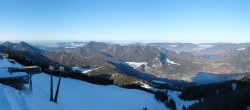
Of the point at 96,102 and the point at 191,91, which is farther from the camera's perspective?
the point at 191,91

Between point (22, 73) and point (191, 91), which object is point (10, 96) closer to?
point (22, 73)

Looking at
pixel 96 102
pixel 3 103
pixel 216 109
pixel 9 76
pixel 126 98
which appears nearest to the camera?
pixel 3 103

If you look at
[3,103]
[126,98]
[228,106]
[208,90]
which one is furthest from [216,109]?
[208,90]

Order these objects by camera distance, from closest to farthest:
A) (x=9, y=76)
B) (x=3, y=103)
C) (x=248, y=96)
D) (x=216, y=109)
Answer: (x=3, y=103)
(x=9, y=76)
(x=248, y=96)
(x=216, y=109)

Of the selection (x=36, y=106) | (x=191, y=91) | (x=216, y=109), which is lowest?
(x=191, y=91)

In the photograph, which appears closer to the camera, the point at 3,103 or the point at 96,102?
the point at 3,103

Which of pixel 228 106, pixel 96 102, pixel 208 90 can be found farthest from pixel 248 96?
pixel 208 90

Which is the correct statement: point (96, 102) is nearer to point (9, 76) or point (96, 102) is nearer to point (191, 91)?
point (9, 76)

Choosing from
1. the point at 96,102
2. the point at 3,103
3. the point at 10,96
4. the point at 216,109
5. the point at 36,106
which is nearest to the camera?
the point at 3,103

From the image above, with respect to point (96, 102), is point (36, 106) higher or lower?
higher
